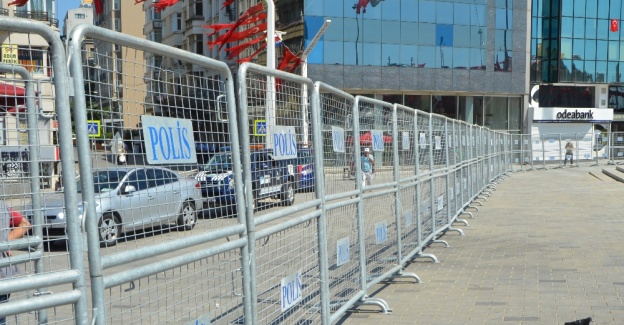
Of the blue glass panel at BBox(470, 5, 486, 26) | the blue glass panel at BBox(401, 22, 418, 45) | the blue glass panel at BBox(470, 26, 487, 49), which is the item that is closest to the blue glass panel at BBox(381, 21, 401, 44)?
the blue glass panel at BBox(401, 22, 418, 45)

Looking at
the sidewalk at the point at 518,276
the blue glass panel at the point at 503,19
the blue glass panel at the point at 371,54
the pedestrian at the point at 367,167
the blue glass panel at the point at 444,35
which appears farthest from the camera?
the blue glass panel at the point at 503,19

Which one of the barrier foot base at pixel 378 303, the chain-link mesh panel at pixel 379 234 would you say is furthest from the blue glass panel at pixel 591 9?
the barrier foot base at pixel 378 303

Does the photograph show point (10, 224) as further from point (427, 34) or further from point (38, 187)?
point (427, 34)

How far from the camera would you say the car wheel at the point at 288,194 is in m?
4.99

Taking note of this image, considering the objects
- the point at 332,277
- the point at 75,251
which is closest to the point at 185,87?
the point at 75,251

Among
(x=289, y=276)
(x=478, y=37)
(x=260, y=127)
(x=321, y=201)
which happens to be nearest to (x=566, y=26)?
(x=478, y=37)

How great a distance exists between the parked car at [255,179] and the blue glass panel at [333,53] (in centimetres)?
3919

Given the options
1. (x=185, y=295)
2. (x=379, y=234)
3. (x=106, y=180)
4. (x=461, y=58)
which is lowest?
(x=379, y=234)

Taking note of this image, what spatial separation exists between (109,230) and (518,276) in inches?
285

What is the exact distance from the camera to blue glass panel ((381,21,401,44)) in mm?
45806

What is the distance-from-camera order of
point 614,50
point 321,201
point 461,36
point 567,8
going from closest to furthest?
point 321,201, point 461,36, point 567,8, point 614,50

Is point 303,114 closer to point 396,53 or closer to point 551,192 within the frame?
point 551,192

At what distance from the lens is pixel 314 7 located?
43.9 meters

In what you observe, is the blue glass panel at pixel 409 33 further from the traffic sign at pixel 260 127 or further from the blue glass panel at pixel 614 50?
the traffic sign at pixel 260 127
